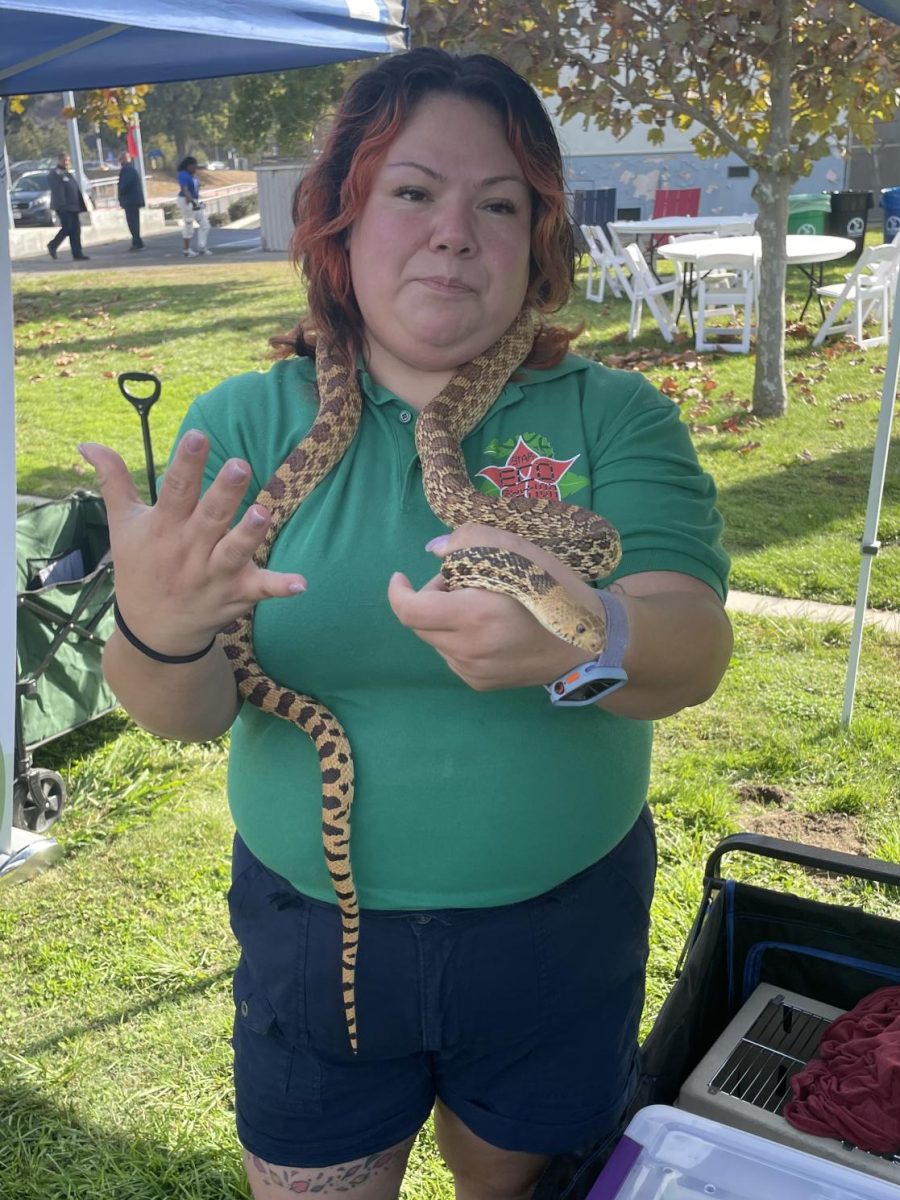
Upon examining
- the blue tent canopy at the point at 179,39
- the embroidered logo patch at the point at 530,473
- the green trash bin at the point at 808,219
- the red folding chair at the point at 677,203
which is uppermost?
the blue tent canopy at the point at 179,39

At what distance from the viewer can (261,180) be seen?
31688 millimetres

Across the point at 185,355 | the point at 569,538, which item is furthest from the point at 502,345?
the point at 185,355

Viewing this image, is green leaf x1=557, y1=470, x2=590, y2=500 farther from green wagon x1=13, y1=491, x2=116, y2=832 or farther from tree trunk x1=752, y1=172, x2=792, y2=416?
tree trunk x1=752, y1=172, x2=792, y2=416

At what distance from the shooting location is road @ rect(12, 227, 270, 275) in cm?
2773

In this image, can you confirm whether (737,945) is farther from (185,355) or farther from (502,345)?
(185,355)

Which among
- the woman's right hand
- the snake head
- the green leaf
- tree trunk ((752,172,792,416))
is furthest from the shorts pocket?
tree trunk ((752,172,792,416))

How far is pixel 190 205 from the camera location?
29.7m

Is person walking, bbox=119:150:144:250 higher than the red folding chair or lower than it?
higher

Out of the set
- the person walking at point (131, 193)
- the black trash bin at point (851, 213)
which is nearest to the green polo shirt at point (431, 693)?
the black trash bin at point (851, 213)

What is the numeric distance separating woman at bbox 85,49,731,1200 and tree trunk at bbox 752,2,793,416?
7.66 m

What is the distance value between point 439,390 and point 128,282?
23.7 meters

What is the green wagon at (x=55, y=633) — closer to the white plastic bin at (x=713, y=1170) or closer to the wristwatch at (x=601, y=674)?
the wristwatch at (x=601, y=674)

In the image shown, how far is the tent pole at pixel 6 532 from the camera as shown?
4219mm

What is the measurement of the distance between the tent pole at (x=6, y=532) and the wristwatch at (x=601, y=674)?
9.71ft
